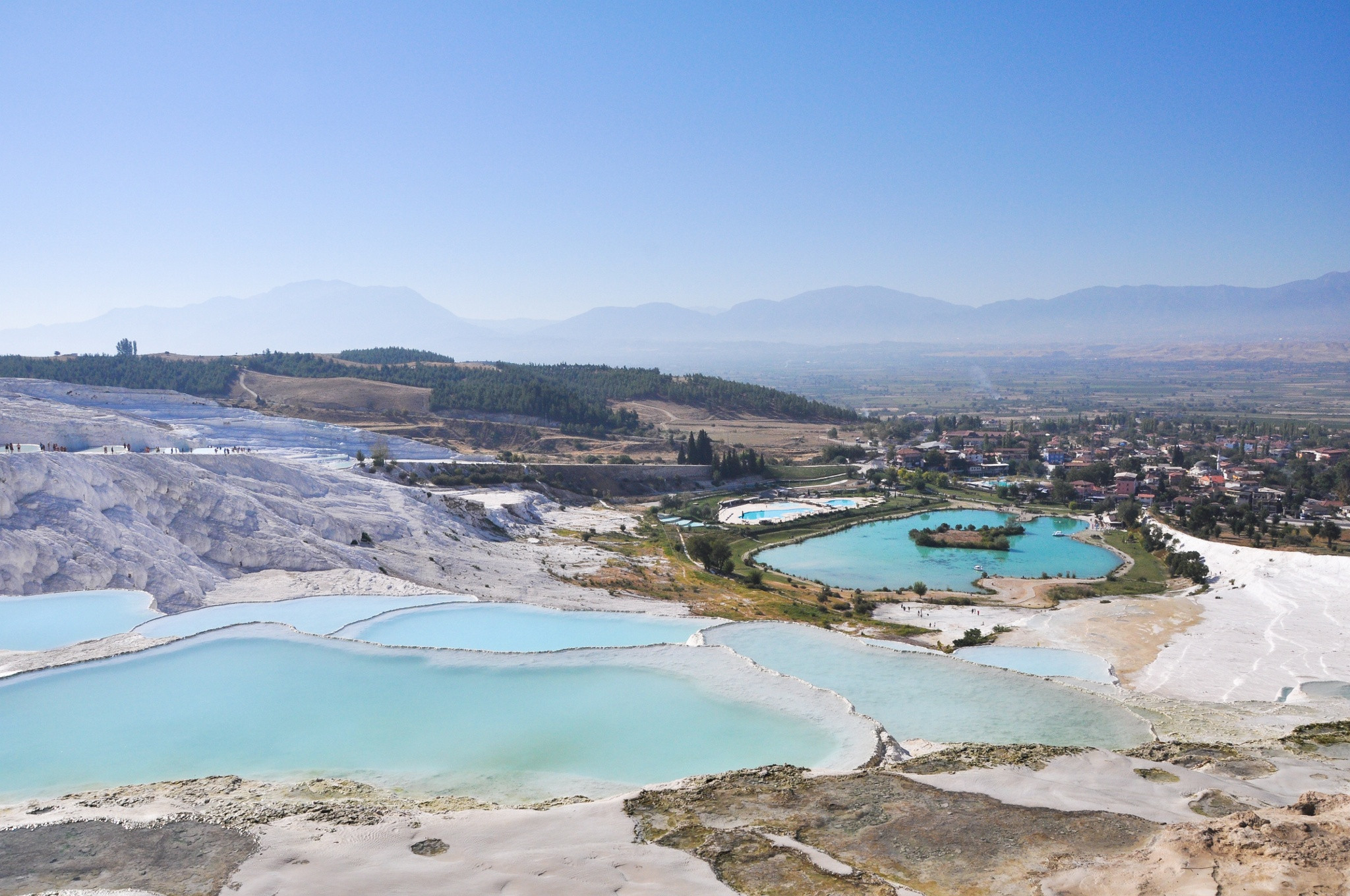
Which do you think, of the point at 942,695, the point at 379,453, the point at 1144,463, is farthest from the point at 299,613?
the point at 1144,463

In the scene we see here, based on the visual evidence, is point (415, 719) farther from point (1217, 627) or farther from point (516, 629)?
point (1217, 627)

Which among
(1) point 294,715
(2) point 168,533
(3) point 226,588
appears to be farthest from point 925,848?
(2) point 168,533

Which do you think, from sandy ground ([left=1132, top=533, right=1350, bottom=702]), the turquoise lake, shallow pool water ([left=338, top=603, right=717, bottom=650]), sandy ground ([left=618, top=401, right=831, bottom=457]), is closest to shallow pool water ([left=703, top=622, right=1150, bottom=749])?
shallow pool water ([left=338, top=603, right=717, bottom=650])

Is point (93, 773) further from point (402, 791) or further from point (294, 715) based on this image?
point (402, 791)

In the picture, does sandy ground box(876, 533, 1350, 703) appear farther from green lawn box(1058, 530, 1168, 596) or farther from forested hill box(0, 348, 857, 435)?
forested hill box(0, 348, 857, 435)

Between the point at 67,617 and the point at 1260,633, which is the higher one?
the point at 67,617

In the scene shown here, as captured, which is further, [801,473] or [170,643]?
[801,473]

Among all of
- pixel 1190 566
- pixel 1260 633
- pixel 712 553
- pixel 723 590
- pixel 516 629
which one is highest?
pixel 516 629
